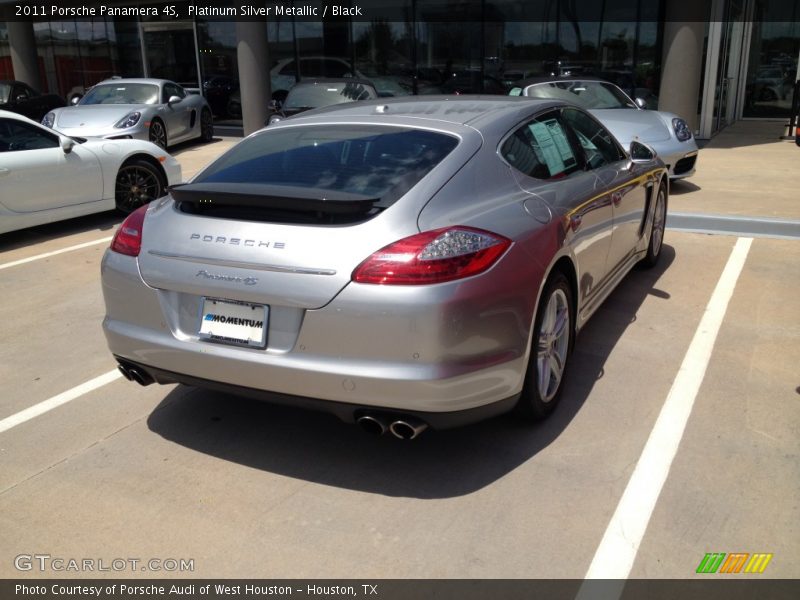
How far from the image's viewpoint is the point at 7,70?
26.0 m

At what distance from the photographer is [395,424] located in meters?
3.11

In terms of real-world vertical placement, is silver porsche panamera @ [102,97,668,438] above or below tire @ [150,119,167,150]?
above

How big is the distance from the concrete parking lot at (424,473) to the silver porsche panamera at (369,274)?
1.18ft

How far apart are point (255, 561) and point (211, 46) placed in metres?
20.1

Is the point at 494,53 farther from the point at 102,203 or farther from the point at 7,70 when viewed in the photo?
the point at 7,70

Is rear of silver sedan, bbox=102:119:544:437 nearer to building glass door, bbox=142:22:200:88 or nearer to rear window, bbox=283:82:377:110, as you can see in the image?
rear window, bbox=283:82:377:110

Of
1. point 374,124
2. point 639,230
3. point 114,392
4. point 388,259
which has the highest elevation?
point 374,124

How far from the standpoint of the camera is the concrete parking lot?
2891mm

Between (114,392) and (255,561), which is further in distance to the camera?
(114,392)

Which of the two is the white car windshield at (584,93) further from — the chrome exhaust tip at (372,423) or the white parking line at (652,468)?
the chrome exhaust tip at (372,423)

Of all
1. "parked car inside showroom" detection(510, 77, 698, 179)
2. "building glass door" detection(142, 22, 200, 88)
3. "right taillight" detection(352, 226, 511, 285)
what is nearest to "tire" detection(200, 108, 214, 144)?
"building glass door" detection(142, 22, 200, 88)

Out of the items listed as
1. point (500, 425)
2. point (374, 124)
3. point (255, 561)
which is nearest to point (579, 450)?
point (500, 425)
